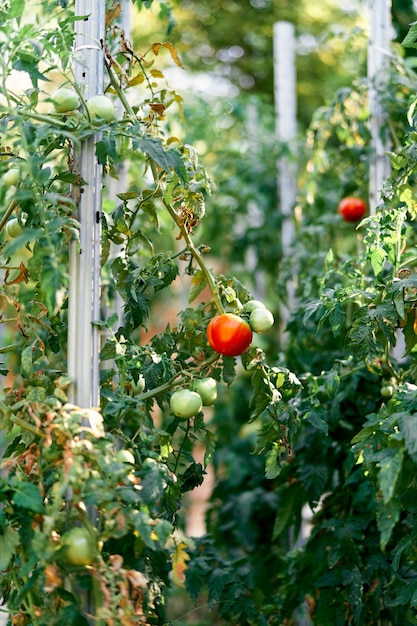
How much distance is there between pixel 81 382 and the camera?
1246 mm

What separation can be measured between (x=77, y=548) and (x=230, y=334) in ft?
1.48

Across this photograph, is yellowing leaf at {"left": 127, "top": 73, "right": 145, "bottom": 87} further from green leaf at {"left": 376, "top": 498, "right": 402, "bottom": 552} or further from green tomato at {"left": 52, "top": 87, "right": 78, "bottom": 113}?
green leaf at {"left": 376, "top": 498, "right": 402, "bottom": 552}

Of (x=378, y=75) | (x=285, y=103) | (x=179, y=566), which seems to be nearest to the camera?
(x=179, y=566)

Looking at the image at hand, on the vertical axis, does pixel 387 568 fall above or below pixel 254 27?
below

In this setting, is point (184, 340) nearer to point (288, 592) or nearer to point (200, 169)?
point (200, 169)

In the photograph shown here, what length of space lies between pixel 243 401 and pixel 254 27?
4569 millimetres

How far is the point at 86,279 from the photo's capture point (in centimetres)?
126

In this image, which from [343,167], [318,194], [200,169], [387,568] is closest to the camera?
[200,169]

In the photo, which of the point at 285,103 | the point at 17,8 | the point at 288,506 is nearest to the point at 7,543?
the point at 17,8

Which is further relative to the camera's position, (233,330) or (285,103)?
(285,103)

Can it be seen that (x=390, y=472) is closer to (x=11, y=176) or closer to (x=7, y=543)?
(x=7, y=543)

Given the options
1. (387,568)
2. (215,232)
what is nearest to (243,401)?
(215,232)

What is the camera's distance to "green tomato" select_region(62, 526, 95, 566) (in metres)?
1.10

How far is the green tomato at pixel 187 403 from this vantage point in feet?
4.31
